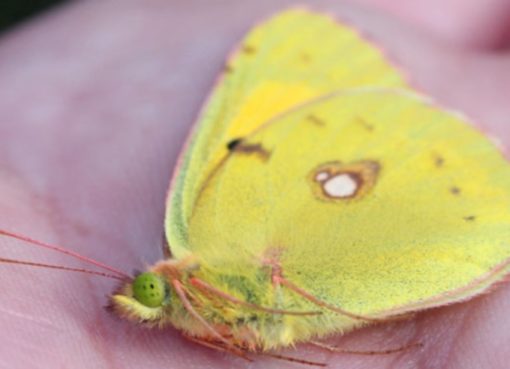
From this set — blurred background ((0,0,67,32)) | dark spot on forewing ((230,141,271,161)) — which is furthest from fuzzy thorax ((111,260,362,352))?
blurred background ((0,0,67,32))

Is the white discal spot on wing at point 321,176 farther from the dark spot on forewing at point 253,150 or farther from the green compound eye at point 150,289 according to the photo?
the green compound eye at point 150,289

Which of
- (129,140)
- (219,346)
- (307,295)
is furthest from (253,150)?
(129,140)

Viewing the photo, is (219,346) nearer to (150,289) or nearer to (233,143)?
(150,289)

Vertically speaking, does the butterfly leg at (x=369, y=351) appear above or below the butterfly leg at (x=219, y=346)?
above

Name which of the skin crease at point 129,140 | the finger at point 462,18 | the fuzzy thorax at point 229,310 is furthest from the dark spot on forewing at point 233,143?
the finger at point 462,18

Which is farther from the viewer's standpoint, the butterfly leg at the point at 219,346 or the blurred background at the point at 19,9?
the blurred background at the point at 19,9

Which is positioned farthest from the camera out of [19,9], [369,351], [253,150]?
[19,9]

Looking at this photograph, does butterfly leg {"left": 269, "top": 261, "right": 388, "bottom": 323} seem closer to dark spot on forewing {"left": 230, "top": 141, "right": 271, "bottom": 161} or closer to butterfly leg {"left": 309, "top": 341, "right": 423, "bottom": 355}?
butterfly leg {"left": 309, "top": 341, "right": 423, "bottom": 355}
